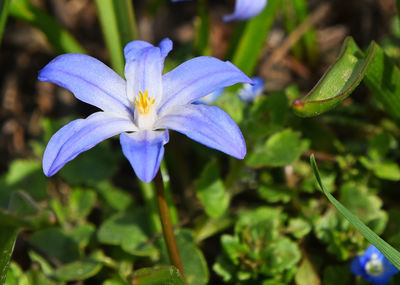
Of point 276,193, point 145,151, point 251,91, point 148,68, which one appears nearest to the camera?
point 145,151

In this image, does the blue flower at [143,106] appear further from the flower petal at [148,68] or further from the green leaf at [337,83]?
the green leaf at [337,83]

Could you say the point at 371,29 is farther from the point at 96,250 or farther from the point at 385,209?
the point at 96,250

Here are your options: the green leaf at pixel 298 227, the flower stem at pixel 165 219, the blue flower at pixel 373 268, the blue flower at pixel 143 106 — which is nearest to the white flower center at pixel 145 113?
the blue flower at pixel 143 106

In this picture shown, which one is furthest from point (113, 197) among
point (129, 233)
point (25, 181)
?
point (25, 181)

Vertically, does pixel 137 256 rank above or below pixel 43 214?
below

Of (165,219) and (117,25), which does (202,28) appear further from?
(165,219)

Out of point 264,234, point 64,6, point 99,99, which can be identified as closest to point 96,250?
point 264,234
